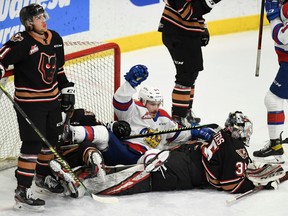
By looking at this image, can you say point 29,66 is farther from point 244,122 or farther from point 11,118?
point 244,122

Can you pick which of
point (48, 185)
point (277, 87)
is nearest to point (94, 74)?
point (48, 185)

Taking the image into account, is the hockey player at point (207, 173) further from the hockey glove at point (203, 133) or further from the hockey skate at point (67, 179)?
the hockey glove at point (203, 133)

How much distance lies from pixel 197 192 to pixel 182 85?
0.91 meters

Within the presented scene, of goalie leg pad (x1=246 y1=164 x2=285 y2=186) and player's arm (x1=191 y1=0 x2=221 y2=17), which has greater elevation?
player's arm (x1=191 y1=0 x2=221 y2=17)

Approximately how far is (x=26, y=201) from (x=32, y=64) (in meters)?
0.64

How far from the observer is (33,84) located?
11.6ft

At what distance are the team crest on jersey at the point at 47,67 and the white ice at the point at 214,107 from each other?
617 millimetres

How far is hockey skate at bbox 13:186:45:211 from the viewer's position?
358cm

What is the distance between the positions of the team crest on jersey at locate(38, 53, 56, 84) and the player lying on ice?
1.45ft

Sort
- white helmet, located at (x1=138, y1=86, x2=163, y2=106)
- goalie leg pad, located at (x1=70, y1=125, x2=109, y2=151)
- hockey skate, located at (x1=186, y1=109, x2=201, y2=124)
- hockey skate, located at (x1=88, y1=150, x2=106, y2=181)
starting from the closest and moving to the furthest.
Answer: hockey skate, located at (x1=88, y1=150, x2=106, y2=181) < goalie leg pad, located at (x1=70, y1=125, x2=109, y2=151) < white helmet, located at (x1=138, y1=86, x2=163, y2=106) < hockey skate, located at (x1=186, y1=109, x2=201, y2=124)

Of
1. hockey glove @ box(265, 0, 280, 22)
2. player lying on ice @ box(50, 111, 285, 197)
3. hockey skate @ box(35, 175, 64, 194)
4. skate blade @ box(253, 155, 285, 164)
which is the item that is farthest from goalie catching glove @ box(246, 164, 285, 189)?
hockey skate @ box(35, 175, 64, 194)

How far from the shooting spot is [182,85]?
4.62 m

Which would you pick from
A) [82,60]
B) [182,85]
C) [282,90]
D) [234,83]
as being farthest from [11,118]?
[234,83]

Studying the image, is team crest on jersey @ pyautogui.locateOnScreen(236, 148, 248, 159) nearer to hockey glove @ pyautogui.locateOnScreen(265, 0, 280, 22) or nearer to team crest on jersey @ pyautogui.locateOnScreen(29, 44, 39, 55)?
hockey glove @ pyautogui.locateOnScreen(265, 0, 280, 22)
